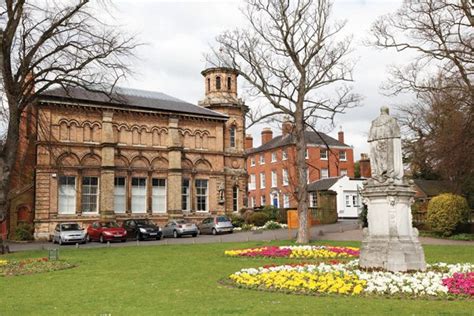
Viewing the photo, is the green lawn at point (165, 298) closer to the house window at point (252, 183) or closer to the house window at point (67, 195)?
the house window at point (67, 195)

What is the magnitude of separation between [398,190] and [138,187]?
32827 millimetres

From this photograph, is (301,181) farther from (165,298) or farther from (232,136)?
(232,136)

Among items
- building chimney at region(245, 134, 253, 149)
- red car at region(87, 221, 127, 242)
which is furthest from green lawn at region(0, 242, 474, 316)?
building chimney at region(245, 134, 253, 149)

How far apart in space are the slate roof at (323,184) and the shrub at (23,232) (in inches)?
1308

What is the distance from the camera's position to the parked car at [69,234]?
32.7m

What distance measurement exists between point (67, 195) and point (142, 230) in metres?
8.38

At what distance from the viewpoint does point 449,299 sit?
379 inches

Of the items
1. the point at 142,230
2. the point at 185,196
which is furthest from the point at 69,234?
the point at 185,196

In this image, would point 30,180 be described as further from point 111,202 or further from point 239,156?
point 239,156

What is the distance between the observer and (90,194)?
40.3m

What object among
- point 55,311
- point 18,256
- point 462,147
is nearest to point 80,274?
point 55,311

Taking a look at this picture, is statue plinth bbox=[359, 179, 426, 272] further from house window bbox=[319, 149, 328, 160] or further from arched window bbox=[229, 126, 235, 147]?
house window bbox=[319, 149, 328, 160]

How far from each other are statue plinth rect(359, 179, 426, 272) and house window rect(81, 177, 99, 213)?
31.3 m

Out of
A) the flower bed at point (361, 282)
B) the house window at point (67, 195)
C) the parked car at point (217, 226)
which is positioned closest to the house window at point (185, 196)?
the parked car at point (217, 226)
